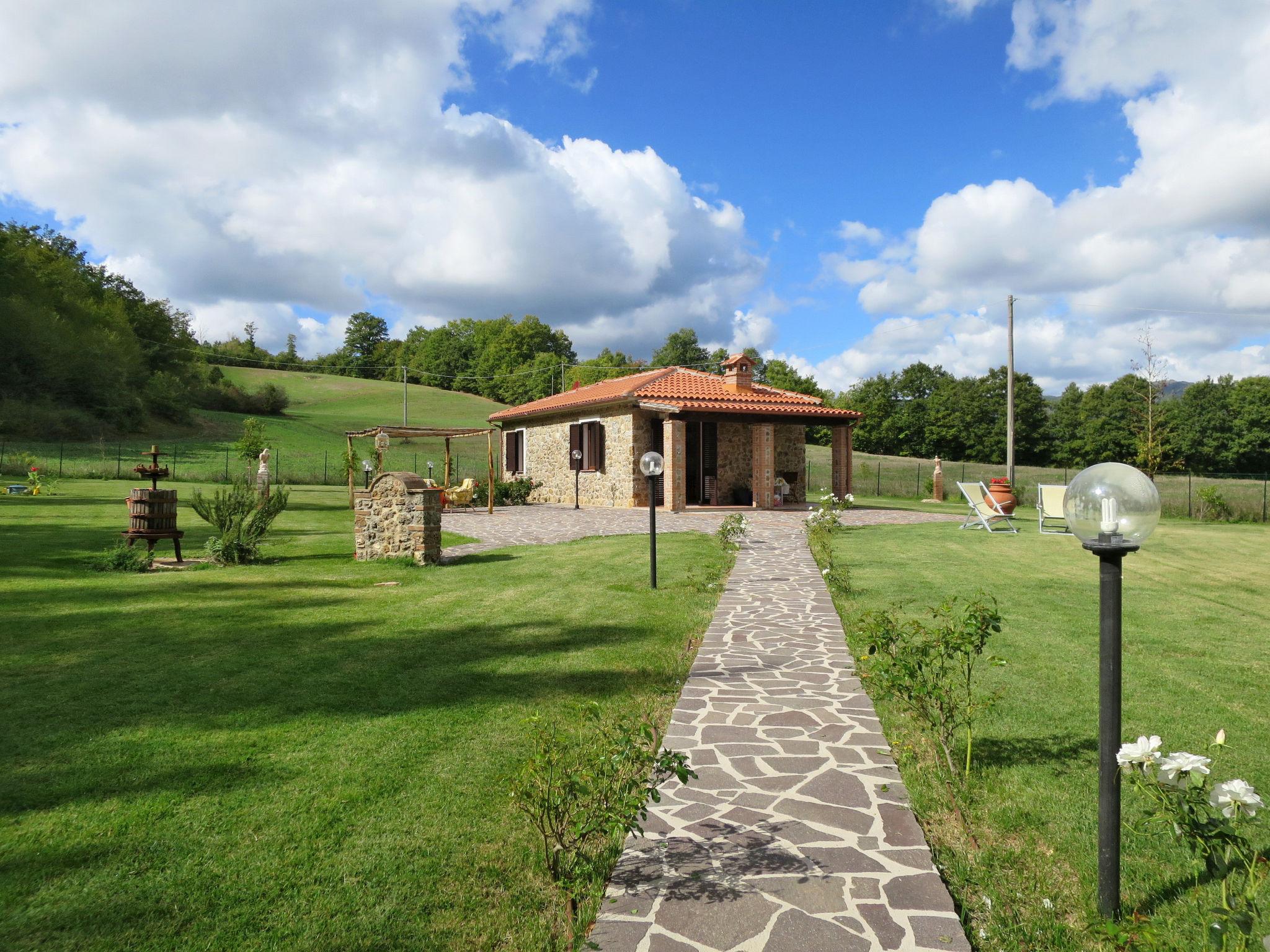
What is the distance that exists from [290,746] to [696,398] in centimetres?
1567

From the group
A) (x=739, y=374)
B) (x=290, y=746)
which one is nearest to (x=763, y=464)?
(x=739, y=374)

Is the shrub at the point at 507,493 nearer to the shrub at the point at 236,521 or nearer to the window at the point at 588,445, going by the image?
the window at the point at 588,445

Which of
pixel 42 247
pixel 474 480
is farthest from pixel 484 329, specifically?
pixel 474 480

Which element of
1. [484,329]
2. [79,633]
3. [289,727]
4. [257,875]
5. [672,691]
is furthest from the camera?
[484,329]

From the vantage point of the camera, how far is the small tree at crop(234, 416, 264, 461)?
2561cm

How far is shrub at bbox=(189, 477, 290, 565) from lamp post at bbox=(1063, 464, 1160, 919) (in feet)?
33.0

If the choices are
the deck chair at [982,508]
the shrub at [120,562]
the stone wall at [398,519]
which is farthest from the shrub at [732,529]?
the shrub at [120,562]

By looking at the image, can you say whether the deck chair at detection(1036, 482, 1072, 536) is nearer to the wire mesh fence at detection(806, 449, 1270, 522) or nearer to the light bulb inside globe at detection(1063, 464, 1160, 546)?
the wire mesh fence at detection(806, 449, 1270, 522)

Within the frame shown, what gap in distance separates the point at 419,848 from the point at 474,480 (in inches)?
730

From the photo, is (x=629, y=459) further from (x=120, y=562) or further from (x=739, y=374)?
(x=120, y=562)

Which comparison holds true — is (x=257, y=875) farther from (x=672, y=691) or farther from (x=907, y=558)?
(x=907, y=558)

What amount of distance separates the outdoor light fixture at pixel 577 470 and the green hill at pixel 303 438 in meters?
13.7

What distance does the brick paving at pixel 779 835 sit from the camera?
225cm

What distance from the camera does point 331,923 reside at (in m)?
2.31
